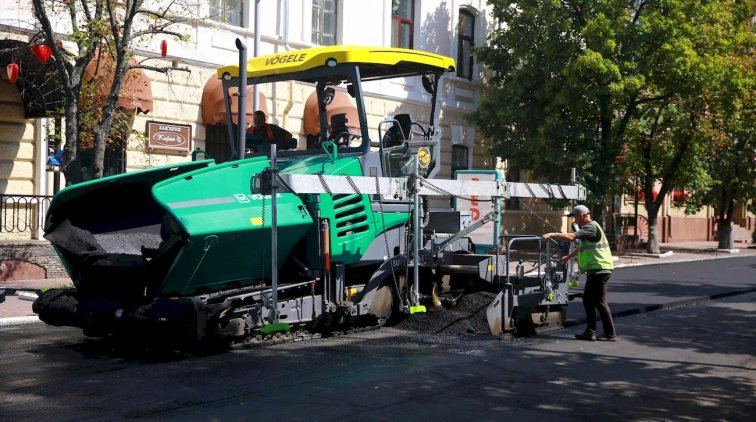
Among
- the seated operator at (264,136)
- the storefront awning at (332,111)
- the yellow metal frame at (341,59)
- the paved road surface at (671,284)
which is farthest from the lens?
the paved road surface at (671,284)

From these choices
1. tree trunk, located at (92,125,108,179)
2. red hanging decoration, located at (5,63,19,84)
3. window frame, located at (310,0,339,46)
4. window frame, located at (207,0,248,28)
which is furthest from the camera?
window frame, located at (310,0,339,46)

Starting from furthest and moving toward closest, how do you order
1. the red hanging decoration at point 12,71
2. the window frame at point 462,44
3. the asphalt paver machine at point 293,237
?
the window frame at point 462,44 → the red hanging decoration at point 12,71 → the asphalt paver machine at point 293,237

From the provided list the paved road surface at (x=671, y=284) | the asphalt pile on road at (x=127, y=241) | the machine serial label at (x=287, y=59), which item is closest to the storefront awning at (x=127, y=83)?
the machine serial label at (x=287, y=59)

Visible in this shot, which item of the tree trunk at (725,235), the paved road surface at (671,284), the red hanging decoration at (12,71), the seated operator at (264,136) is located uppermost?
the red hanging decoration at (12,71)

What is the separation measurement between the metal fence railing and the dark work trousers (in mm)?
10315

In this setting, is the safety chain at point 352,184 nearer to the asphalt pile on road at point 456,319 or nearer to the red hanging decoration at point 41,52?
the asphalt pile on road at point 456,319

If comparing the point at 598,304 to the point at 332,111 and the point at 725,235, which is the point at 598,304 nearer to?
the point at 332,111

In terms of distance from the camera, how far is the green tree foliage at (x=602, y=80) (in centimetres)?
2419

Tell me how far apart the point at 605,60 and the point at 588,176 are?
10.9 ft

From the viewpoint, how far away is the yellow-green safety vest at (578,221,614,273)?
35.2 feet

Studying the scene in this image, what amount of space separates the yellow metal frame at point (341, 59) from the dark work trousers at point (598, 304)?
3053 millimetres

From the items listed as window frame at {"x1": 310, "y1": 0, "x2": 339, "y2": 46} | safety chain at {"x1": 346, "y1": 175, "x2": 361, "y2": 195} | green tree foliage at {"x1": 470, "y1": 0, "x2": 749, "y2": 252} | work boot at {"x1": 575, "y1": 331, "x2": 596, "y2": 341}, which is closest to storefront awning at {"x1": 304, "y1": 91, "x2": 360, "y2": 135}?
safety chain at {"x1": 346, "y1": 175, "x2": 361, "y2": 195}

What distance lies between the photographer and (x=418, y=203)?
9.94 m

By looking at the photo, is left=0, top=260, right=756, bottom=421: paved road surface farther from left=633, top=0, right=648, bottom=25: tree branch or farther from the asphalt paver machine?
left=633, top=0, right=648, bottom=25: tree branch
